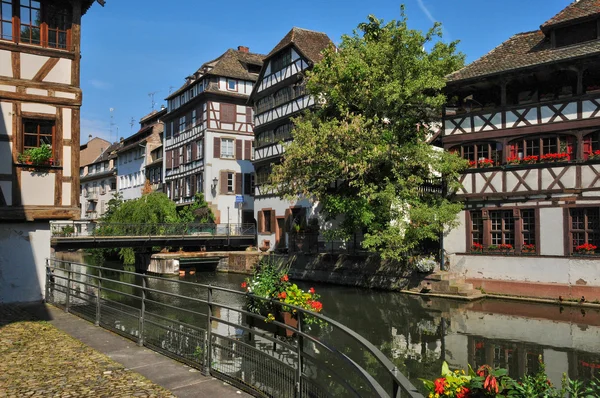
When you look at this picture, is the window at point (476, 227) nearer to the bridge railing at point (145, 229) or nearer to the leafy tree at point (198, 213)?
the bridge railing at point (145, 229)

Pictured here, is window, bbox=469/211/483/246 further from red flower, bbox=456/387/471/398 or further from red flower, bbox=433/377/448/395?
red flower, bbox=456/387/471/398

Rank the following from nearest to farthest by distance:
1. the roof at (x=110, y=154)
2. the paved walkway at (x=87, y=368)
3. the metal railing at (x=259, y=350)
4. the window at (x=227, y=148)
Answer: the metal railing at (x=259, y=350) < the paved walkway at (x=87, y=368) < the window at (x=227, y=148) < the roof at (x=110, y=154)

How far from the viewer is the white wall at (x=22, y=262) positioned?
545 inches

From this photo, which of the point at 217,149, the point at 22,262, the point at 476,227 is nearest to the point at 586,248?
the point at 476,227

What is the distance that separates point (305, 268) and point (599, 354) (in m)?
18.4

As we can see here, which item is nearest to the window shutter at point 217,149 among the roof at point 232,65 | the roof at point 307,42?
the roof at point 232,65

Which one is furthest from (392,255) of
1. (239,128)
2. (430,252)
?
(239,128)

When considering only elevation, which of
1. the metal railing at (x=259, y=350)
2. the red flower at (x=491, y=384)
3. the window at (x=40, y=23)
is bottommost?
the metal railing at (x=259, y=350)

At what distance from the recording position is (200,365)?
6.75 metres

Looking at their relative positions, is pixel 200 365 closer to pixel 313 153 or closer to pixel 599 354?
pixel 599 354

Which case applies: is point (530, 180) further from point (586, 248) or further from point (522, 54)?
point (522, 54)

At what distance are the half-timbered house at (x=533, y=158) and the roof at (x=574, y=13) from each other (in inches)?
1.9

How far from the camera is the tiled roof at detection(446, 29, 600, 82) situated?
18902 mm

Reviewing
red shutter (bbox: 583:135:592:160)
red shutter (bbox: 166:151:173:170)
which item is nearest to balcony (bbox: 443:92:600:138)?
red shutter (bbox: 583:135:592:160)
